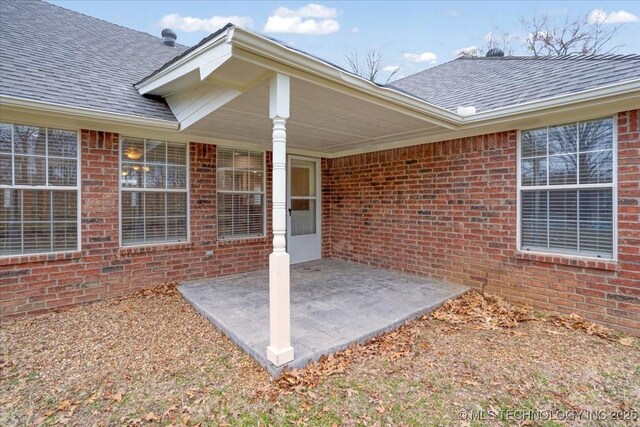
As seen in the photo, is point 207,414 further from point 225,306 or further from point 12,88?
point 12,88

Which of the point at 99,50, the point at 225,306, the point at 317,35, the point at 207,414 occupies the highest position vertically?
the point at 317,35

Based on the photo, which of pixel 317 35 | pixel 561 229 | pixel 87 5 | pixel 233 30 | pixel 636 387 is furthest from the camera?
pixel 317 35

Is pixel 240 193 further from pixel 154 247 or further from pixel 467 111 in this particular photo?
pixel 467 111

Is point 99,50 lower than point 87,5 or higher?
lower

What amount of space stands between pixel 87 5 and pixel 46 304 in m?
9.25

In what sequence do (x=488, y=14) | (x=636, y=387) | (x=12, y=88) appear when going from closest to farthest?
(x=636, y=387) < (x=12, y=88) < (x=488, y=14)

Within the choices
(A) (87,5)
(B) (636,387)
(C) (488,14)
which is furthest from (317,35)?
(B) (636,387)

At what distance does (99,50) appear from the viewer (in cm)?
583

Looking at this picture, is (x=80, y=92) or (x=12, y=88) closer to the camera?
(x=12, y=88)

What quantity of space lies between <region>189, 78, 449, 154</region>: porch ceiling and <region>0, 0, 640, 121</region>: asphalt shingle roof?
0.72 m

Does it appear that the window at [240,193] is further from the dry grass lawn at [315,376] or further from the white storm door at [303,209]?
the dry grass lawn at [315,376]

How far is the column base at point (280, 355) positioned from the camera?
279cm

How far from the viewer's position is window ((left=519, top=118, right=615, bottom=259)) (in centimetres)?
380

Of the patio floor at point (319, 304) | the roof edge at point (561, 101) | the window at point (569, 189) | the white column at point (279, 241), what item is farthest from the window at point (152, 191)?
the window at point (569, 189)
